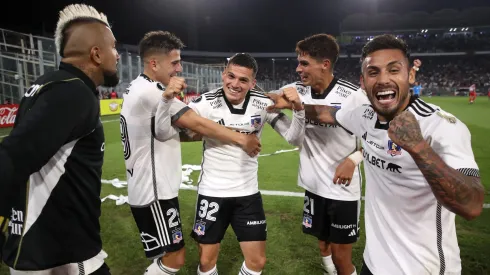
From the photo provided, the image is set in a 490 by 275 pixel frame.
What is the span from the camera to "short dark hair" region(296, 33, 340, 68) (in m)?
3.83

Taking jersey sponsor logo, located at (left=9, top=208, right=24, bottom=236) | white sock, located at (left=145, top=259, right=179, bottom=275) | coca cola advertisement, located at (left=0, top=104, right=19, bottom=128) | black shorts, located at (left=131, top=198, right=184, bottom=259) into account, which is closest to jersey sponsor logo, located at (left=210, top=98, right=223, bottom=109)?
black shorts, located at (left=131, top=198, right=184, bottom=259)

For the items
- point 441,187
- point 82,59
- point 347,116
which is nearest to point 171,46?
point 82,59

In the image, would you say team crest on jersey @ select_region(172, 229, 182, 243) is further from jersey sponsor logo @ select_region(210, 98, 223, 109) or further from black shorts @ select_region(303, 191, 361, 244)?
black shorts @ select_region(303, 191, 361, 244)

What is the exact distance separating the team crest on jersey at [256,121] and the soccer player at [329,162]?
492mm

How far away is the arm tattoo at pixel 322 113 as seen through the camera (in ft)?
11.5

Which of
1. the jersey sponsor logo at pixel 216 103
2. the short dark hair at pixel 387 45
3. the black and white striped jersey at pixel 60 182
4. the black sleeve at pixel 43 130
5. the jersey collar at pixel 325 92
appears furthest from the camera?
the jersey collar at pixel 325 92

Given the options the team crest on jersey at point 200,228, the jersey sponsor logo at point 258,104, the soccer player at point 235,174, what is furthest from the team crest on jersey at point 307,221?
the jersey sponsor logo at point 258,104

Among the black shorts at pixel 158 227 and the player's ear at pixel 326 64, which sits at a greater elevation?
the player's ear at pixel 326 64

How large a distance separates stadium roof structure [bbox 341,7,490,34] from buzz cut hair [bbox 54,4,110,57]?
258 feet

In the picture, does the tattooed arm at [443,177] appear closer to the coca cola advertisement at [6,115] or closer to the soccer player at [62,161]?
the soccer player at [62,161]

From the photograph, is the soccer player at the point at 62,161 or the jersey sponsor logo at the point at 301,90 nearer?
the soccer player at the point at 62,161

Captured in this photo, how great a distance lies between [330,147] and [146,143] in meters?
1.91

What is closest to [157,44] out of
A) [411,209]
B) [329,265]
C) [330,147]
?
[330,147]

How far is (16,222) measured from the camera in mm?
1896
